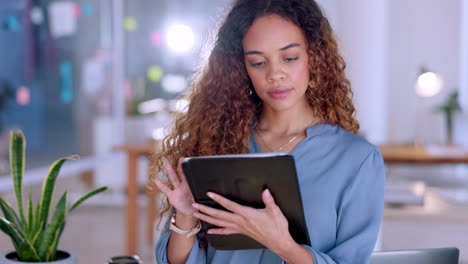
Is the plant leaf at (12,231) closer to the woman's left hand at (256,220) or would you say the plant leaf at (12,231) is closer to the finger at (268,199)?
the woman's left hand at (256,220)

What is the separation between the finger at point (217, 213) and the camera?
126 centimetres

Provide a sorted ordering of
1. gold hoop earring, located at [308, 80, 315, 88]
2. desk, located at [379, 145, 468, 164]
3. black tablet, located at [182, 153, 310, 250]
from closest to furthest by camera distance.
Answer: black tablet, located at [182, 153, 310, 250]
gold hoop earring, located at [308, 80, 315, 88]
desk, located at [379, 145, 468, 164]

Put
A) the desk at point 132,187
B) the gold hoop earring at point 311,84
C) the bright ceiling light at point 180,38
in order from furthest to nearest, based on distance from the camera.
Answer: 1. the bright ceiling light at point 180,38
2. the desk at point 132,187
3. the gold hoop earring at point 311,84

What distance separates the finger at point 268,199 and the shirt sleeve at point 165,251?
1.20ft

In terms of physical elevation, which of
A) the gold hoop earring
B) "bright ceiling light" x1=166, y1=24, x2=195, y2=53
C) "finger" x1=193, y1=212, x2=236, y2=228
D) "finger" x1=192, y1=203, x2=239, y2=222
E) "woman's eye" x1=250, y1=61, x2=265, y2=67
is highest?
"bright ceiling light" x1=166, y1=24, x2=195, y2=53

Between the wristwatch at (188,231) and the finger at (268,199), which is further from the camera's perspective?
the wristwatch at (188,231)

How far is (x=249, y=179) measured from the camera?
1.23 meters

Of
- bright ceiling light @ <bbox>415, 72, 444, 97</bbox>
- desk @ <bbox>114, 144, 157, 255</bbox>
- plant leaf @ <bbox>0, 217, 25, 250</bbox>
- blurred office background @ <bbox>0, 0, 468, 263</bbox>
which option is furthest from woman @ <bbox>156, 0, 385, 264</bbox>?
bright ceiling light @ <bbox>415, 72, 444, 97</bbox>

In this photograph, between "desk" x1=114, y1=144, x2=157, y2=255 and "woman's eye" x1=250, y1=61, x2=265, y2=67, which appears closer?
"woman's eye" x1=250, y1=61, x2=265, y2=67

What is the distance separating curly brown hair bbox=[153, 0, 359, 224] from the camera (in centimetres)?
152

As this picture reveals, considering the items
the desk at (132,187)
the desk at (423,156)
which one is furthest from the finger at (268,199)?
the desk at (132,187)

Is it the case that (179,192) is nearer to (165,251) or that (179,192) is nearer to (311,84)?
(165,251)

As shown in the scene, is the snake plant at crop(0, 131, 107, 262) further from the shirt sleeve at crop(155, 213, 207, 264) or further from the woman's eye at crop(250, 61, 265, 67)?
the woman's eye at crop(250, 61, 265, 67)

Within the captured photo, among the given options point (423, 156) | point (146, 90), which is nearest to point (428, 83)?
point (423, 156)
